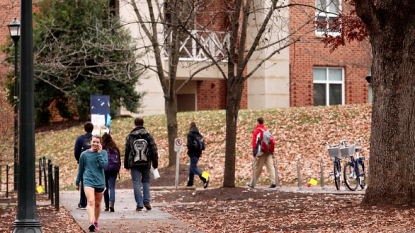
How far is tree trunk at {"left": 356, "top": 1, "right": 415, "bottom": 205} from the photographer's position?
32.8 feet

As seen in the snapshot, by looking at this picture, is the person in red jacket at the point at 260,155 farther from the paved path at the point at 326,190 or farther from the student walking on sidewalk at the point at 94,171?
the student walking on sidewalk at the point at 94,171

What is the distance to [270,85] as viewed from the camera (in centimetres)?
2881

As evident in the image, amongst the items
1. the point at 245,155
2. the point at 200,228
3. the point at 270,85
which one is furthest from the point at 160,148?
the point at 200,228

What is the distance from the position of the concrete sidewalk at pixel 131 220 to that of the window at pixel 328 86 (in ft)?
60.7

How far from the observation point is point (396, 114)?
33.0 ft

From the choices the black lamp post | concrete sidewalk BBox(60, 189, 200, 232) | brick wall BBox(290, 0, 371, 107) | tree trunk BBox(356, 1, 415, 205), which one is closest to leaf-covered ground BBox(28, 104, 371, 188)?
brick wall BBox(290, 0, 371, 107)

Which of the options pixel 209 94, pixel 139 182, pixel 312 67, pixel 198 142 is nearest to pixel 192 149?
pixel 198 142

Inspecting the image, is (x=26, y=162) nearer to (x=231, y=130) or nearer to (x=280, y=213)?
(x=280, y=213)

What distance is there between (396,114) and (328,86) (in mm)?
20273

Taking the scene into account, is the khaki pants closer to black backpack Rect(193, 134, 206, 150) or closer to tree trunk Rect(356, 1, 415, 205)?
black backpack Rect(193, 134, 206, 150)

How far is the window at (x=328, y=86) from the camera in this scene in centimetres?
2988

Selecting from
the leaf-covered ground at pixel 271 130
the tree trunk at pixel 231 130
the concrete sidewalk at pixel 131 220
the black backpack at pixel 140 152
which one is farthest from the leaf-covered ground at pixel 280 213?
the leaf-covered ground at pixel 271 130

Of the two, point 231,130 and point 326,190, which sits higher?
point 231,130

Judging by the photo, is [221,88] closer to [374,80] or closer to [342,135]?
[342,135]
